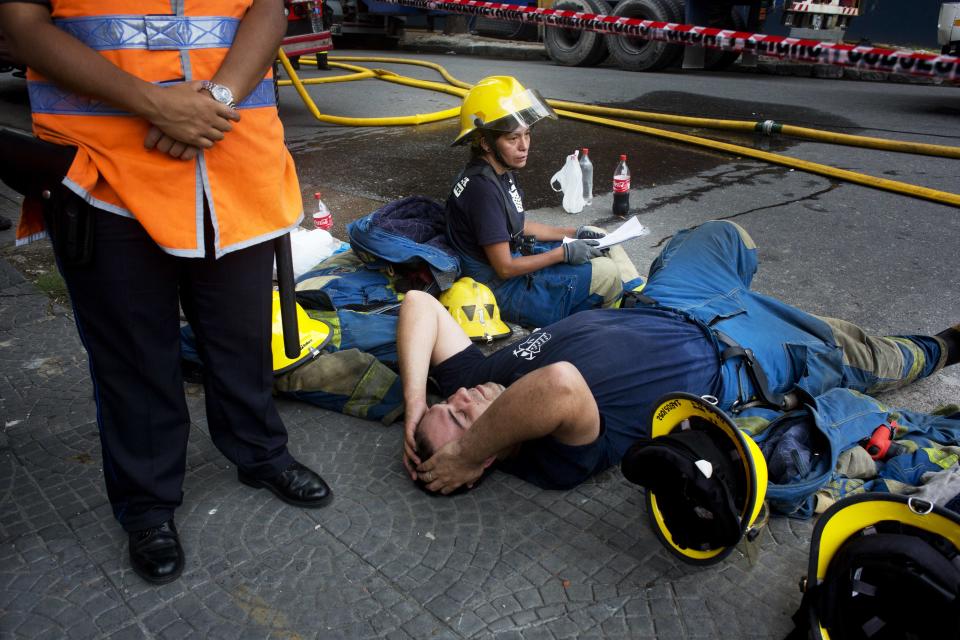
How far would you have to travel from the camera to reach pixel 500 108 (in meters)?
→ 3.43

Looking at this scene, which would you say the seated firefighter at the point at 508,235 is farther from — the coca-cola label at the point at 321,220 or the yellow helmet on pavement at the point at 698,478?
the yellow helmet on pavement at the point at 698,478

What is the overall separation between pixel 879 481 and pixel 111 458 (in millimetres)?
2331

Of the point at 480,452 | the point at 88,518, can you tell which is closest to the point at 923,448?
the point at 480,452

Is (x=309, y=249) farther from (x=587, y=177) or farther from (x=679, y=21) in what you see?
(x=679, y=21)

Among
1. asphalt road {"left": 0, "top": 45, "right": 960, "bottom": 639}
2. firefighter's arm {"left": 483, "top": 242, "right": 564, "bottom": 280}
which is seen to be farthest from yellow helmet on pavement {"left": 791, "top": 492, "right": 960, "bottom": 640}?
firefighter's arm {"left": 483, "top": 242, "right": 564, "bottom": 280}

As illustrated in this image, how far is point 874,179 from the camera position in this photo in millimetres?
5422

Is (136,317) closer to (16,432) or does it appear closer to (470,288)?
(16,432)

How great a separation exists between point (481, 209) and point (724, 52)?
31.8 ft

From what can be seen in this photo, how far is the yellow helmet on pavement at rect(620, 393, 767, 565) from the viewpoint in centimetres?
186

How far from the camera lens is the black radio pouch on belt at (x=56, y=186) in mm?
1812

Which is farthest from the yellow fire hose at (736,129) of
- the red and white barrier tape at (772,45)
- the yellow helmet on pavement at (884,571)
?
the yellow helmet on pavement at (884,571)

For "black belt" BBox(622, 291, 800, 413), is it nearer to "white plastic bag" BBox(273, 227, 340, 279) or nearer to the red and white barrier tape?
"white plastic bag" BBox(273, 227, 340, 279)

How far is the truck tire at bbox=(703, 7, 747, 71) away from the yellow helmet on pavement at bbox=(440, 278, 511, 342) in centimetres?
878

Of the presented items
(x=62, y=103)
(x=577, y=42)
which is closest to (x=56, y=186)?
(x=62, y=103)
